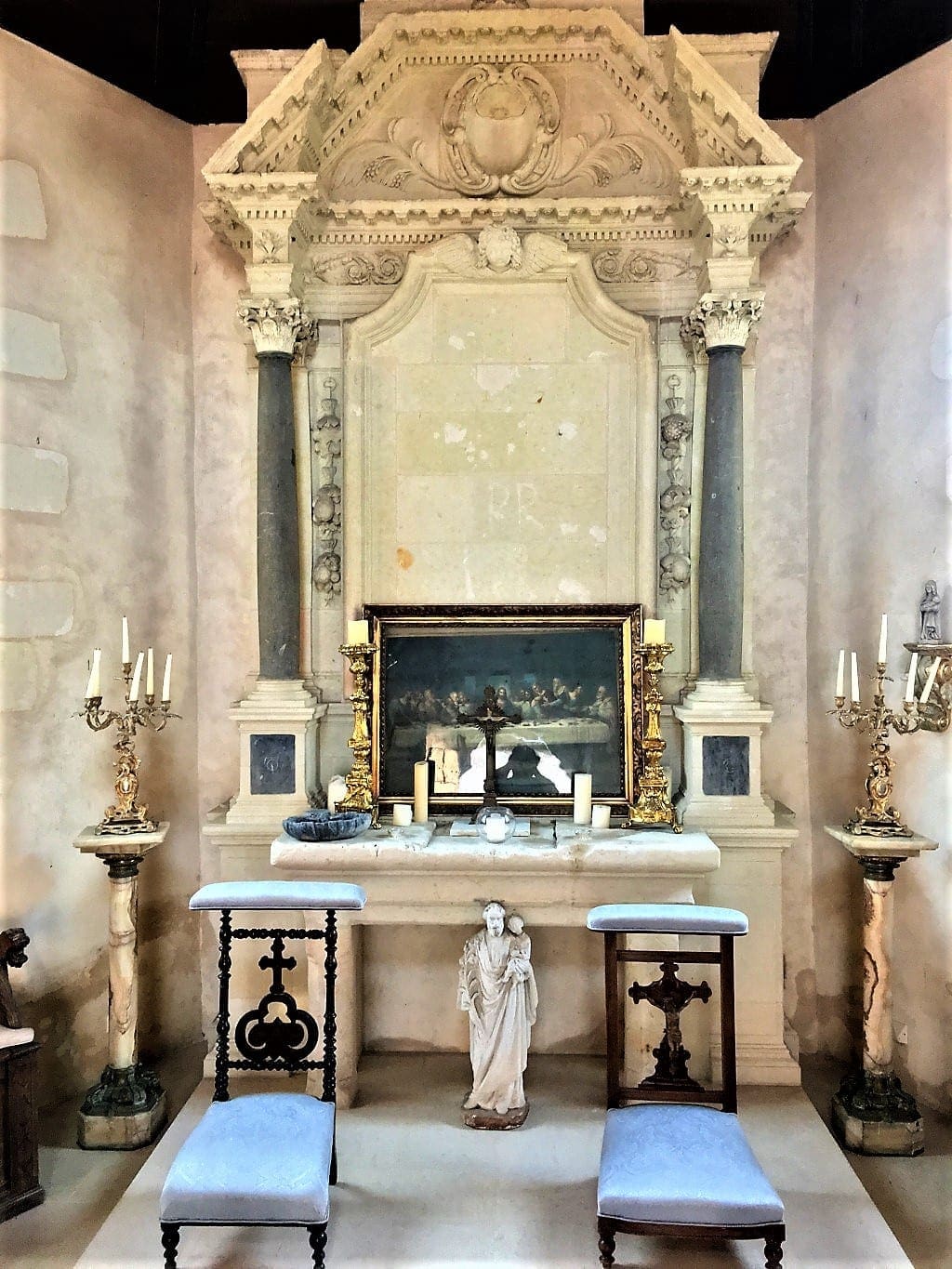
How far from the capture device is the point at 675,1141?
8.76 ft

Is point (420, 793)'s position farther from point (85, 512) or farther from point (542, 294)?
point (542, 294)

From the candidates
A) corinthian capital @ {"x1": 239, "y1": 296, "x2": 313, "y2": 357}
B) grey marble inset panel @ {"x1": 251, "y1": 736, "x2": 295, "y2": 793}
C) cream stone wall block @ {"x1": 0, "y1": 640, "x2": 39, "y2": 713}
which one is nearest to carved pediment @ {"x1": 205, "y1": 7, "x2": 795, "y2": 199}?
corinthian capital @ {"x1": 239, "y1": 296, "x2": 313, "y2": 357}

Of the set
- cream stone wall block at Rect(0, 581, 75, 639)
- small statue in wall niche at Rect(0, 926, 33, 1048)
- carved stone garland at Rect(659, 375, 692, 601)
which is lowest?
small statue in wall niche at Rect(0, 926, 33, 1048)

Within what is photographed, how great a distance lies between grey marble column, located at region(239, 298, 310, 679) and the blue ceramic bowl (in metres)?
0.83

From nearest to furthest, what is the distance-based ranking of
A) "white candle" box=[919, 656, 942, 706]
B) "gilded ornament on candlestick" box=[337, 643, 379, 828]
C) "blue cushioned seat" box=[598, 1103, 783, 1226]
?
"blue cushioned seat" box=[598, 1103, 783, 1226]
"white candle" box=[919, 656, 942, 706]
"gilded ornament on candlestick" box=[337, 643, 379, 828]

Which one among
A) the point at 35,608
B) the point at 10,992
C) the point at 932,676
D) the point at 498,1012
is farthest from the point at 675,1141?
the point at 35,608

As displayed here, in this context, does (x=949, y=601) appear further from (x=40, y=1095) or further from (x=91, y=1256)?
(x=40, y=1095)

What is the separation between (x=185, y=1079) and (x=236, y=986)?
0.54 meters

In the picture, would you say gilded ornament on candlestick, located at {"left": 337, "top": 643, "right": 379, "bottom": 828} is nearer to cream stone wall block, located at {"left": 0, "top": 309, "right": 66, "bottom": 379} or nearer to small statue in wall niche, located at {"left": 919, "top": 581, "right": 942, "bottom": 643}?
cream stone wall block, located at {"left": 0, "top": 309, "right": 66, "bottom": 379}

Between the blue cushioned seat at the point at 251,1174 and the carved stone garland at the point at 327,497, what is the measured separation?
258 centimetres

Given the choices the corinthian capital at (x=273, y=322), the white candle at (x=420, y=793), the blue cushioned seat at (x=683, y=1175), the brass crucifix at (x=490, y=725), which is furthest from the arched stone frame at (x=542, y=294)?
the blue cushioned seat at (x=683, y=1175)

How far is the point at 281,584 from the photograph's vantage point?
440 centimetres

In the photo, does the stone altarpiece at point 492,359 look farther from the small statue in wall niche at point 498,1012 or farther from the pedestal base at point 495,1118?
the pedestal base at point 495,1118

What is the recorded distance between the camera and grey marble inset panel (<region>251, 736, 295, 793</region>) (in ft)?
14.1
